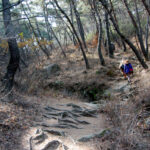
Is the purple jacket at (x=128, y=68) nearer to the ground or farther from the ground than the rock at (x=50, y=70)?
nearer to the ground

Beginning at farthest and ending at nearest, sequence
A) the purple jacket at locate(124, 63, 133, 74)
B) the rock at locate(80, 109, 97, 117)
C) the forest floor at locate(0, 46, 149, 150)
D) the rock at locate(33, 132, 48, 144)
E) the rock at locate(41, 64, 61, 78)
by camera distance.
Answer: the rock at locate(41, 64, 61, 78), the purple jacket at locate(124, 63, 133, 74), the rock at locate(80, 109, 97, 117), the rock at locate(33, 132, 48, 144), the forest floor at locate(0, 46, 149, 150)

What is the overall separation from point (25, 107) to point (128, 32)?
21130 millimetres

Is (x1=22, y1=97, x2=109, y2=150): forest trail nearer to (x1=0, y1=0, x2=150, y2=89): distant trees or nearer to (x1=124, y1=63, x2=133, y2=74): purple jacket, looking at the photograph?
(x1=0, y1=0, x2=150, y2=89): distant trees

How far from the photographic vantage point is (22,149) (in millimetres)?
3549

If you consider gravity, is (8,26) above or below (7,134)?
above

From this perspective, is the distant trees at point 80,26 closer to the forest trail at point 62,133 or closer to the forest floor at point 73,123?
the forest floor at point 73,123

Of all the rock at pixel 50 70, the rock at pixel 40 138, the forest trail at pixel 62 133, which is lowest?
the forest trail at pixel 62 133

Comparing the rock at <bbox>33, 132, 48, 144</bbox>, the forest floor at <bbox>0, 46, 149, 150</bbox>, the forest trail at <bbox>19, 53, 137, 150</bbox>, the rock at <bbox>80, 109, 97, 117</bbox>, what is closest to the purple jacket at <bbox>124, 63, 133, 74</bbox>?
the forest floor at <bbox>0, 46, 149, 150</bbox>

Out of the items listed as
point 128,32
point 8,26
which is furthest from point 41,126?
point 128,32

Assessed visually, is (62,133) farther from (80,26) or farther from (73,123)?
(80,26)

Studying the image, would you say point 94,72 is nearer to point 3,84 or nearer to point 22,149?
→ point 3,84

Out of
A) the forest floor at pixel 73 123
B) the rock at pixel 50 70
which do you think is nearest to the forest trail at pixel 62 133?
the forest floor at pixel 73 123

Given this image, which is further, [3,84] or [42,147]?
[3,84]

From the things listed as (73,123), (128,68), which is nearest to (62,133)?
(73,123)
